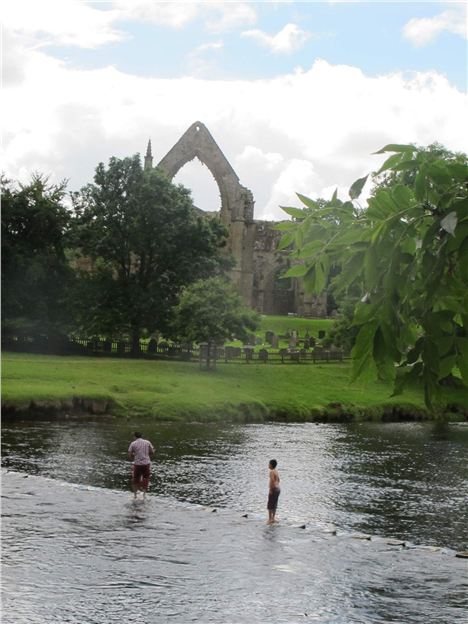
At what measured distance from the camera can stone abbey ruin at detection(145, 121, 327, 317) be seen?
372 feet

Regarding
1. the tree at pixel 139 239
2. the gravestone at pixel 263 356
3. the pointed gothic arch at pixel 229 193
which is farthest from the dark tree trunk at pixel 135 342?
the pointed gothic arch at pixel 229 193

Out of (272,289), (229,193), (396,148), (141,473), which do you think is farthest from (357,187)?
(272,289)

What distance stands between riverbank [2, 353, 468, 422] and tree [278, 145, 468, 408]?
4389 centimetres

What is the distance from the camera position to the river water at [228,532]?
16.1 meters

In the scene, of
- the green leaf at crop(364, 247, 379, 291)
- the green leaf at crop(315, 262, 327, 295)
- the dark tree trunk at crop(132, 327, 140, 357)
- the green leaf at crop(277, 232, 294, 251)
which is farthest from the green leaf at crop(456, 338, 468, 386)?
the dark tree trunk at crop(132, 327, 140, 357)

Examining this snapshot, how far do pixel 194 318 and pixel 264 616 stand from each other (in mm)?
52199

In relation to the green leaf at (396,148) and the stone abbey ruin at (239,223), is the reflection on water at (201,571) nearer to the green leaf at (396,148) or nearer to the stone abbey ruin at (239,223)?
the green leaf at (396,148)

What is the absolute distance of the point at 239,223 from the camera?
117000mm

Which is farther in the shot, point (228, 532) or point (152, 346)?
point (152, 346)

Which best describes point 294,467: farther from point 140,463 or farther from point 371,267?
point 371,267

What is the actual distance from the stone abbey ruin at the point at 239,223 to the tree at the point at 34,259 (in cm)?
3394

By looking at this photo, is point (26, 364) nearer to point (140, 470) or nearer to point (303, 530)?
point (140, 470)

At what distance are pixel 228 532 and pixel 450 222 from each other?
65.3 ft

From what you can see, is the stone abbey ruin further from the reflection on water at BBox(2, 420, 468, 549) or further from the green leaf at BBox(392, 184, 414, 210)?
the green leaf at BBox(392, 184, 414, 210)
